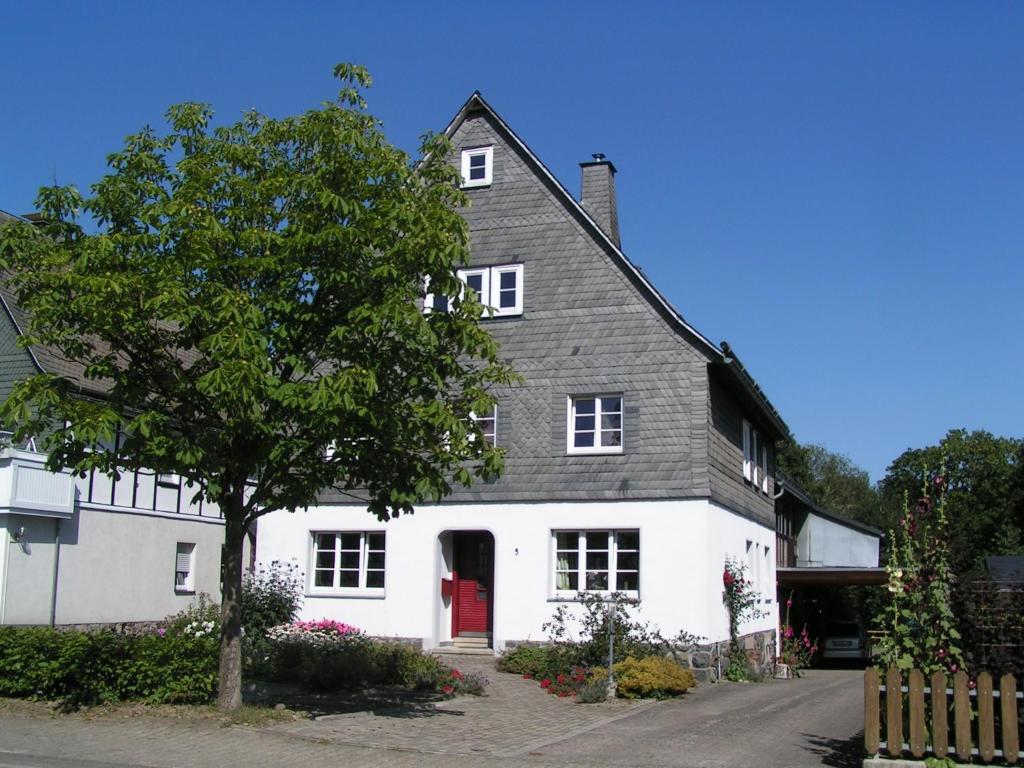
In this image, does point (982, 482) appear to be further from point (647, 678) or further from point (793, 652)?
point (647, 678)

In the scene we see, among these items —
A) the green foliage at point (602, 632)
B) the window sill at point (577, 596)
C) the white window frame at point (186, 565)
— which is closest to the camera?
the green foliage at point (602, 632)

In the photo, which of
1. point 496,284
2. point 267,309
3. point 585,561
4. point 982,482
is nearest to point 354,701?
point 267,309

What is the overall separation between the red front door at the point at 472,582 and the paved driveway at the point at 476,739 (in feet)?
24.4

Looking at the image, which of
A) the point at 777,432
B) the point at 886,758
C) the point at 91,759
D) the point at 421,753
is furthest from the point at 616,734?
the point at 777,432

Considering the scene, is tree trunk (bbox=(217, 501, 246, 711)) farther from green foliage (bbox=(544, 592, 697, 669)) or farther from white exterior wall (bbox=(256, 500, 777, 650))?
white exterior wall (bbox=(256, 500, 777, 650))

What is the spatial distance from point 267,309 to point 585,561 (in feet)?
35.7

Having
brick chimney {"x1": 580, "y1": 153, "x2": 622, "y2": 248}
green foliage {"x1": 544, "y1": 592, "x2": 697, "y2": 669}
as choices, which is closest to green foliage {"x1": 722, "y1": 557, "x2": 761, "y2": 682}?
green foliage {"x1": 544, "y1": 592, "x2": 697, "y2": 669}

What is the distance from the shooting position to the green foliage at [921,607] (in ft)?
35.9

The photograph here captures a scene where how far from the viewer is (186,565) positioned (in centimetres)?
3070

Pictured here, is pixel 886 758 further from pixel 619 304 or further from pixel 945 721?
pixel 619 304

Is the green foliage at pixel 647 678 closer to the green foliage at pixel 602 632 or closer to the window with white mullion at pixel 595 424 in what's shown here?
the green foliage at pixel 602 632

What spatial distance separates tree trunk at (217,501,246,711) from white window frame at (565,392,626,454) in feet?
31.8

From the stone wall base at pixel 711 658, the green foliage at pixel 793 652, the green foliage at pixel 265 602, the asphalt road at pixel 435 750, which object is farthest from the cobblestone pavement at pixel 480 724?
the green foliage at pixel 793 652

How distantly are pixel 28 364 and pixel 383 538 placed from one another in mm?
10076
